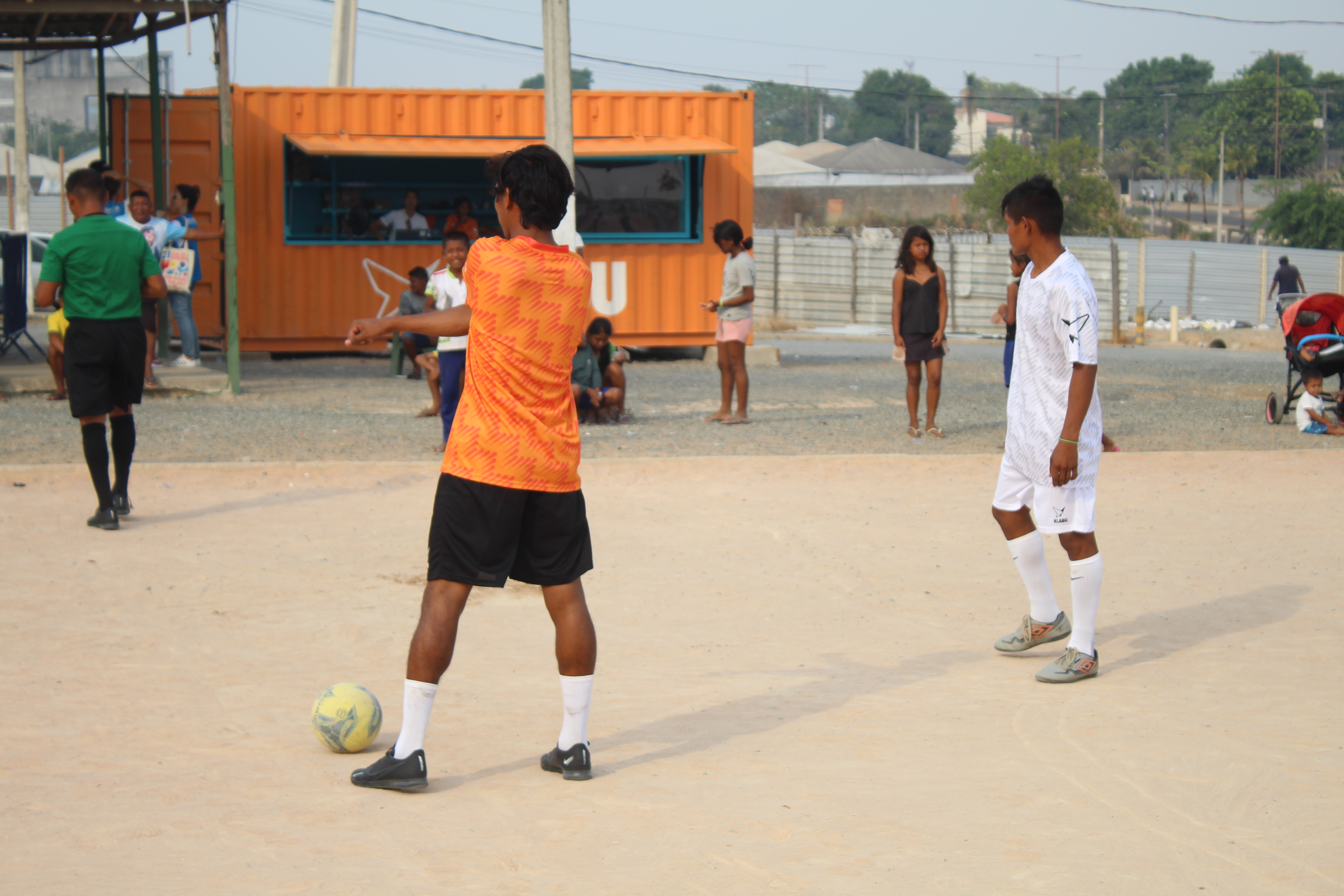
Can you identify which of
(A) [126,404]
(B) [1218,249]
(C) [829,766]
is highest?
(B) [1218,249]

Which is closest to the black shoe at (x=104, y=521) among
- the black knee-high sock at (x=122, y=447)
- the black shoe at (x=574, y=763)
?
the black knee-high sock at (x=122, y=447)

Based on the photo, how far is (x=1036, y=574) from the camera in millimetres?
5477

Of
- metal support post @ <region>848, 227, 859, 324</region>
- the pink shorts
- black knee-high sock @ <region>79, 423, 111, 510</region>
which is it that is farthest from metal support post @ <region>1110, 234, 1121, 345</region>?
black knee-high sock @ <region>79, 423, 111, 510</region>

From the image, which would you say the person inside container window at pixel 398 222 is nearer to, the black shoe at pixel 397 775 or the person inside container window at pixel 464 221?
the person inside container window at pixel 464 221

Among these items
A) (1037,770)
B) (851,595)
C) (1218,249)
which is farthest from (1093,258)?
(1037,770)

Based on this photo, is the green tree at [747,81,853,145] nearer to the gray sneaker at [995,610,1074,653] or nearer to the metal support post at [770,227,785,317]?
the metal support post at [770,227,785,317]

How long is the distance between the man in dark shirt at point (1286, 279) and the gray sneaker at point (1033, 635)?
912 inches

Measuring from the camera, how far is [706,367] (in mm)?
18609

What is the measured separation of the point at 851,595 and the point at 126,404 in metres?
4.24

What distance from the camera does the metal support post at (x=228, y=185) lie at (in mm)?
12773

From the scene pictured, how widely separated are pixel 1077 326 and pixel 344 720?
115 inches

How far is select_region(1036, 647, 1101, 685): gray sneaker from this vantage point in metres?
5.09

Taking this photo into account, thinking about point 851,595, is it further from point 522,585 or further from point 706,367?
point 706,367

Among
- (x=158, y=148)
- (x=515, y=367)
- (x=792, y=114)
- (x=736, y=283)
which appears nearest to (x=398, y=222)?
(x=158, y=148)
